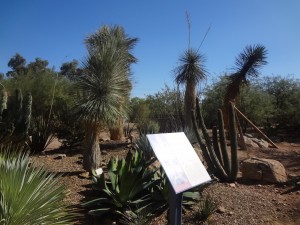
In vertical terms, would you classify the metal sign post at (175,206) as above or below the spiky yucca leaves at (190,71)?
below

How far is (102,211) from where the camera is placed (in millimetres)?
5309

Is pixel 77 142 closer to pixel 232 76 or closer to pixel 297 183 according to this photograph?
→ pixel 232 76

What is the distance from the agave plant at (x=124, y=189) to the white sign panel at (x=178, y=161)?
1808 millimetres

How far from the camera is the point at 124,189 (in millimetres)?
5543

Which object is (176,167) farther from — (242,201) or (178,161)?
(242,201)

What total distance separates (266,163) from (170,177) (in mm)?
5057

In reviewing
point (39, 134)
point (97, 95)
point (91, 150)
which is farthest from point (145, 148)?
point (39, 134)

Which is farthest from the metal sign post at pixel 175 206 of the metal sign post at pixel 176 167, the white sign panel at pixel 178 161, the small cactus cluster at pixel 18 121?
the small cactus cluster at pixel 18 121

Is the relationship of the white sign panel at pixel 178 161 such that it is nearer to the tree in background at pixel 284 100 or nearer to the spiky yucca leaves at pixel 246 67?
the spiky yucca leaves at pixel 246 67

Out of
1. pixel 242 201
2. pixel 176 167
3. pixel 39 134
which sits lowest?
pixel 242 201

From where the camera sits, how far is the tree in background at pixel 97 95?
8.32 meters

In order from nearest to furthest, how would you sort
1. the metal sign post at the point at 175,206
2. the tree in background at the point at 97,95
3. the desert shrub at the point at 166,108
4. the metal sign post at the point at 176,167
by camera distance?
the metal sign post at the point at 176,167
the metal sign post at the point at 175,206
the tree in background at the point at 97,95
the desert shrub at the point at 166,108

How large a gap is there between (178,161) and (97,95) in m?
5.35

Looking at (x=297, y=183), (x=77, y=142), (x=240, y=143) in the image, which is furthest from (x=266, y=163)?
(x=77, y=142)
